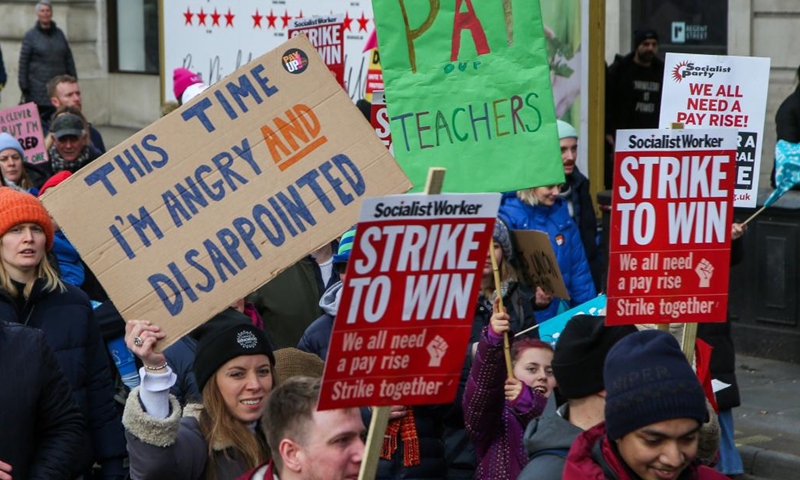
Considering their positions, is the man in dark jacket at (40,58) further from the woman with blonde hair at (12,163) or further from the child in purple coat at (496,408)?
the child in purple coat at (496,408)

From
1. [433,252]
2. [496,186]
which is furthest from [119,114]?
[433,252]

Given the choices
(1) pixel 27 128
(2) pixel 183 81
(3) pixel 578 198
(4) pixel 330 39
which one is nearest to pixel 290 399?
(3) pixel 578 198

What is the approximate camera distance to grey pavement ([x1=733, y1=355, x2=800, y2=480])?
26.1ft

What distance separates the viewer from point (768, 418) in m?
8.81

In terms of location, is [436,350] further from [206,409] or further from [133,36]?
[133,36]

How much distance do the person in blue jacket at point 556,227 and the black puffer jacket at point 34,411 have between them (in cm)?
349

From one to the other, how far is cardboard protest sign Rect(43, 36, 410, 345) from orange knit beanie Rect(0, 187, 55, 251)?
1.12 meters

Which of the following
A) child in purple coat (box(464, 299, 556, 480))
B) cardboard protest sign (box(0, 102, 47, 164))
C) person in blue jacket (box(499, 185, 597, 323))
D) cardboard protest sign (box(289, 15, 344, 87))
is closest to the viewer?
child in purple coat (box(464, 299, 556, 480))

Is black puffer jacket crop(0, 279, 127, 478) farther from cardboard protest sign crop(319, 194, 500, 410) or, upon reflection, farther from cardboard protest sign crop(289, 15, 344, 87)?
cardboard protest sign crop(289, 15, 344, 87)

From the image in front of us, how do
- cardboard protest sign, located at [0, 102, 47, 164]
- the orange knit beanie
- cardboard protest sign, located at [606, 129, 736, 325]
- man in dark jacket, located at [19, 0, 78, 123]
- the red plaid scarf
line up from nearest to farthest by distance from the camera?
cardboard protest sign, located at [606, 129, 736, 325]
the red plaid scarf
the orange knit beanie
cardboard protest sign, located at [0, 102, 47, 164]
man in dark jacket, located at [19, 0, 78, 123]

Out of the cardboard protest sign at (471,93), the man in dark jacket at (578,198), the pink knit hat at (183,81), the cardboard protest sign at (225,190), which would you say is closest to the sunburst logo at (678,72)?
the man in dark jacket at (578,198)

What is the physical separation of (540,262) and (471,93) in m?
1.53

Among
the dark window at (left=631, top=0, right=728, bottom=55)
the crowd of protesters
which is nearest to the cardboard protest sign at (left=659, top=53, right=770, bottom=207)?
the crowd of protesters

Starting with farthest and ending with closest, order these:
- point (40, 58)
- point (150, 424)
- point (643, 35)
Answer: point (40, 58) < point (643, 35) < point (150, 424)
